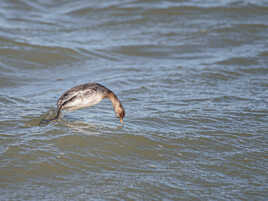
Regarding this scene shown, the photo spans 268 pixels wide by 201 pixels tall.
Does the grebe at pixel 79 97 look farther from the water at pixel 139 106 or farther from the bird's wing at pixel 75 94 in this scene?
the water at pixel 139 106

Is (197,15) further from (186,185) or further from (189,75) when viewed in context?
(186,185)

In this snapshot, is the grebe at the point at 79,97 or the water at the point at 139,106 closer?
the water at the point at 139,106

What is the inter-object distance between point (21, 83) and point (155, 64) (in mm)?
3122

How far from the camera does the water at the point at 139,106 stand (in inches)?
203

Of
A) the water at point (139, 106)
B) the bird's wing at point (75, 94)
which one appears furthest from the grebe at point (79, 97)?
the water at point (139, 106)

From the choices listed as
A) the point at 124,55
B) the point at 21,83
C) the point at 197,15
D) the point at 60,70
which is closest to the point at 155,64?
the point at 124,55

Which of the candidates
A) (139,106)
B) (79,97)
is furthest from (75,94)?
(139,106)

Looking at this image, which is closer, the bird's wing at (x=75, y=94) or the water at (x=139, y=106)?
the water at (x=139, y=106)

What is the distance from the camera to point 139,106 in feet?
25.6

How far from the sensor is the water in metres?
5.14

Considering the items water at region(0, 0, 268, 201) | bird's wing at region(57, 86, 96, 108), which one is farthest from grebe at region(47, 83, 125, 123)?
water at region(0, 0, 268, 201)

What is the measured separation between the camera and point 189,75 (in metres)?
9.60

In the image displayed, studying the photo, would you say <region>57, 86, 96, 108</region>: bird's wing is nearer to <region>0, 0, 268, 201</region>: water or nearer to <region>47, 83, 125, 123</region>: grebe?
<region>47, 83, 125, 123</region>: grebe

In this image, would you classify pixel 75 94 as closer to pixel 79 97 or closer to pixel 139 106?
pixel 79 97
